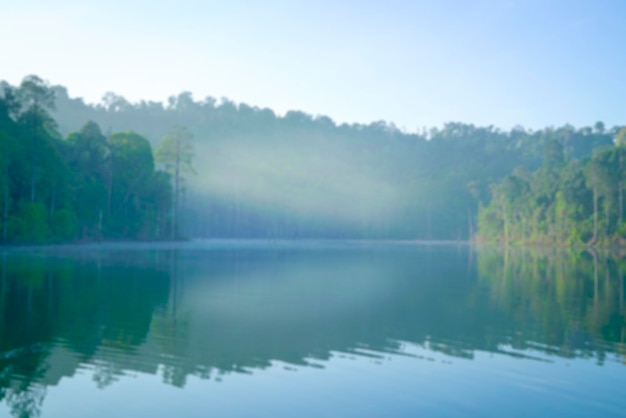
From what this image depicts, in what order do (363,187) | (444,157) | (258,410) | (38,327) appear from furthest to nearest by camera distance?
(444,157) < (363,187) < (38,327) < (258,410)

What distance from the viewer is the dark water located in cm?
922

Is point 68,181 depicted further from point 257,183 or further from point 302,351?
point 257,183

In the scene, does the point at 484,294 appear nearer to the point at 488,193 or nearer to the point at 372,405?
the point at 372,405

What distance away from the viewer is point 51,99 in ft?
187

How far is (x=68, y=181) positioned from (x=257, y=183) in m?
80.1

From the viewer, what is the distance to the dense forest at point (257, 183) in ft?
181

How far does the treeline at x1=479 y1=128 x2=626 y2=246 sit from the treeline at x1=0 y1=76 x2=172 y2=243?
192 feet

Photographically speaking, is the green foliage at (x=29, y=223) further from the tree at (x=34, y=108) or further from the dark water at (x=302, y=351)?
the dark water at (x=302, y=351)

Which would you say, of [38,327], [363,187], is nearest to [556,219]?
[363,187]

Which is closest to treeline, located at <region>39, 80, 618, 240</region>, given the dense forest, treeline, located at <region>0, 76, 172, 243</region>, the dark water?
the dense forest

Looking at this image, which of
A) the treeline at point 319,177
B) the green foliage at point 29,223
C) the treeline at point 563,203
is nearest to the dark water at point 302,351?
the green foliage at point 29,223

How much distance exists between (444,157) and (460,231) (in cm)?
5184

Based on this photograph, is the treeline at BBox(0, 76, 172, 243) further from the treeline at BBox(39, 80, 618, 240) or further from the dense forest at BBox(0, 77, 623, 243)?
the treeline at BBox(39, 80, 618, 240)


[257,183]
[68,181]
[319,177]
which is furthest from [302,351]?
[319,177]
